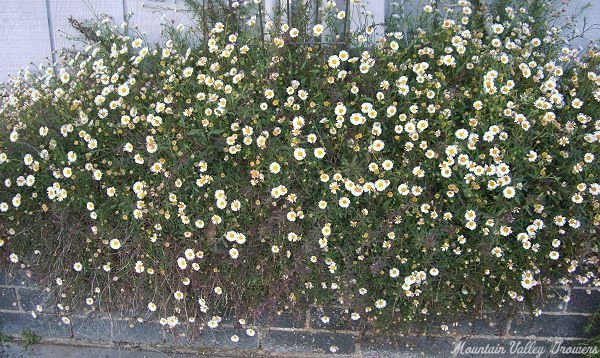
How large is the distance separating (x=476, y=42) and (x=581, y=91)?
0.54 meters

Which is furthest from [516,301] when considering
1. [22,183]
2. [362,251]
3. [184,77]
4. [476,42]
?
[22,183]

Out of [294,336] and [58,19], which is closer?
[294,336]

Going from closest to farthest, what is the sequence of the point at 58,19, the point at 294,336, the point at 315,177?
the point at 315,177
the point at 294,336
the point at 58,19

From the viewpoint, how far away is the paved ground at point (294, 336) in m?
2.52

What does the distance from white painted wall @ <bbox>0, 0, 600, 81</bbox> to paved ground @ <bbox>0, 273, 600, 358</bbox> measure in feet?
4.39

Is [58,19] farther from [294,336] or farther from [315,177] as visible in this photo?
[294,336]

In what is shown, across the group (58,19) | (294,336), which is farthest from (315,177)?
(58,19)

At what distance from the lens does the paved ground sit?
2.52m

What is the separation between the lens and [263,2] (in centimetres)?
272

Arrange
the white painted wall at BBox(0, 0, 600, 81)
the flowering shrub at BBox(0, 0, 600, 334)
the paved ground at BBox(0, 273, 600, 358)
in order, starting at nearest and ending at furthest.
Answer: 1. the flowering shrub at BBox(0, 0, 600, 334)
2. the paved ground at BBox(0, 273, 600, 358)
3. the white painted wall at BBox(0, 0, 600, 81)

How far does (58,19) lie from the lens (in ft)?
9.91

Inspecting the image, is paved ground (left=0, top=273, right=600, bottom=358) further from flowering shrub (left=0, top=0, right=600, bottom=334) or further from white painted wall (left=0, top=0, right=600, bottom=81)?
white painted wall (left=0, top=0, right=600, bottom=81)

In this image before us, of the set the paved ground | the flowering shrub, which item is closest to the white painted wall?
the flowering shrub

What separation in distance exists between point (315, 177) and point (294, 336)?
87cm
